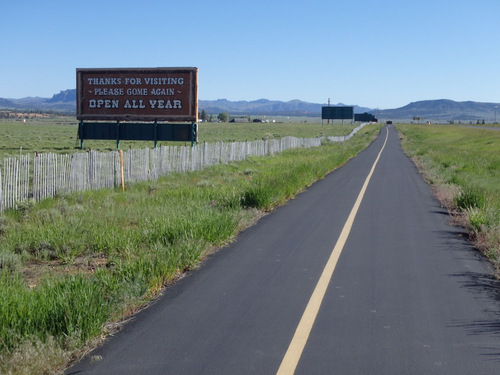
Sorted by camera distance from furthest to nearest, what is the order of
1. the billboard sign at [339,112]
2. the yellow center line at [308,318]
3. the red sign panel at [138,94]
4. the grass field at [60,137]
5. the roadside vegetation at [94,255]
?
the billboard sign at [339,112]
the grass field at [60,137]
the red sign panel at [138,94]
the roadside vegetation at [94,255]
the yellow center line at [308,318]

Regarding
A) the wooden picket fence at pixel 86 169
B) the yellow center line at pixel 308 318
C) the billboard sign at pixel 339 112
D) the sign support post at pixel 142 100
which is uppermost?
the billboard sign at pixel 339 112

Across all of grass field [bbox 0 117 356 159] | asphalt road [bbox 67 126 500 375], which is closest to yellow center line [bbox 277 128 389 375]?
asphalt road [bbox 67 126 500 375]

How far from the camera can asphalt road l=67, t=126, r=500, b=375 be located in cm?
536

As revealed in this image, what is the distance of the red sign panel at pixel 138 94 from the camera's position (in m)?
32.2

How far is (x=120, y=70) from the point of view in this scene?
108 feet

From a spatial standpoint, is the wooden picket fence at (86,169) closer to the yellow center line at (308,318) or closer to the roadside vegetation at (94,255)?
the roadside vegetation at (94,255)

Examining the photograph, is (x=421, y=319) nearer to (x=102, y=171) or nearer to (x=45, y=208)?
(x=45, y=208)

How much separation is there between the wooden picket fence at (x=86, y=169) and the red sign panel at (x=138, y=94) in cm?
392

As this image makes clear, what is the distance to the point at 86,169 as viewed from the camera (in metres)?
18.2

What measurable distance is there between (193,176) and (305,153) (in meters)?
21.1

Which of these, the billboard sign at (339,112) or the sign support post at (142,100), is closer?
the sign support post at (142,100)

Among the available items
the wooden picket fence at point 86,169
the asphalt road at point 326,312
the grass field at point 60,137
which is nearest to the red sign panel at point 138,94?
the wooden picket fence at point 86,169

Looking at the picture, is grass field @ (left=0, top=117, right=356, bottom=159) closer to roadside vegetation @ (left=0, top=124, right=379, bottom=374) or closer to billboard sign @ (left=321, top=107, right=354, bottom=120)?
billboard sign @ (left=321, top=107, right=354, bottom=120)

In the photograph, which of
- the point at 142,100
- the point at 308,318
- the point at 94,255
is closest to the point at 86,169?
the point at 94,255
